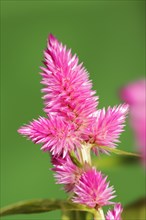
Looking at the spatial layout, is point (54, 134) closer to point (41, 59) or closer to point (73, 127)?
point (73, 127)

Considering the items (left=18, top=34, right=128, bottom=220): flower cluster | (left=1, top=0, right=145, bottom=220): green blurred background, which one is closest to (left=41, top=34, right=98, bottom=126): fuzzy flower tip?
(left=18, top=34, right=128, bottom=220): flower cluster

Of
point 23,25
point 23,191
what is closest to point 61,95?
point 23,191

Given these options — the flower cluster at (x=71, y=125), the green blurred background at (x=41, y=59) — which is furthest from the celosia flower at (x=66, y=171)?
the green blurred background at (x=41, y=59)

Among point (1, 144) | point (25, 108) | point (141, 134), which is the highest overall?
point (25, 108)

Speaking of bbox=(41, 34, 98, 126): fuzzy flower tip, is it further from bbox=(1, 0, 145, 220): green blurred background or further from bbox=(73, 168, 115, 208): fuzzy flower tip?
bbox=(1, 0, 145, 220): green blurred background

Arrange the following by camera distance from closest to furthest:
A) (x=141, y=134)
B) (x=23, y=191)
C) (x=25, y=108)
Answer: (x=141, y=134), (x=23, y=191), (x=25, y=108)

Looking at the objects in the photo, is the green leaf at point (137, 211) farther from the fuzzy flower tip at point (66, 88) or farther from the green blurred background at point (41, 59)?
the green blurred background at point (41, 59)

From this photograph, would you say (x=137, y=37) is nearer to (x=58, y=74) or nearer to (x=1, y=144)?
(x=1, y=144)

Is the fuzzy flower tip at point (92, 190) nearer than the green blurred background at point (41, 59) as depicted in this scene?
Yes
